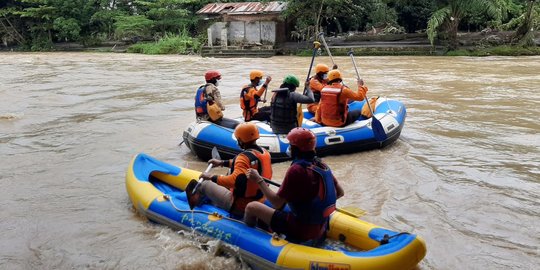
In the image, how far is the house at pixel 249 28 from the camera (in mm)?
22734

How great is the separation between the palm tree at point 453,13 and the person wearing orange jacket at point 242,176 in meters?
16.1

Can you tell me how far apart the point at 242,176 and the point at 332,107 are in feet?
9.96

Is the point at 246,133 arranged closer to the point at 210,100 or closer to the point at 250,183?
the point at 250,183

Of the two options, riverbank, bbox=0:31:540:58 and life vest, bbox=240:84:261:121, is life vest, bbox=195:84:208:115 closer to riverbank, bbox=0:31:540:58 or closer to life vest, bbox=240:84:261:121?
life vest, bbox=240:84:261:121

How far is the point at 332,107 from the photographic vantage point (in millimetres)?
6488

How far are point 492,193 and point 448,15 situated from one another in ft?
49.6

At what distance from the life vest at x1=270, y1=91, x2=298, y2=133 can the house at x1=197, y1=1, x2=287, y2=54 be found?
16746mm

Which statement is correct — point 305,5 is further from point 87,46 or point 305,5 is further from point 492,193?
point 492,193

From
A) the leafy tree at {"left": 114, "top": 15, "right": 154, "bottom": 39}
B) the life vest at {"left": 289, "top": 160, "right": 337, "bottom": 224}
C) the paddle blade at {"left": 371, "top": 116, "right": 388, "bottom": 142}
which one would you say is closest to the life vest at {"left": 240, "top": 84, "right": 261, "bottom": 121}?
the paddle blade at {"left": 371, "top": 116, "right": 388, "bottom": 142}

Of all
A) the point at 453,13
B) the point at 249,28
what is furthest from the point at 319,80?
the point at 249,28

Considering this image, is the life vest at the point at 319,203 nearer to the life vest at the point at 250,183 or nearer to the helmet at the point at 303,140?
the helmet at the point at 303,140

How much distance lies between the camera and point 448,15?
18.5 m

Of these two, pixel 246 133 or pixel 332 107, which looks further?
pixel 332 107

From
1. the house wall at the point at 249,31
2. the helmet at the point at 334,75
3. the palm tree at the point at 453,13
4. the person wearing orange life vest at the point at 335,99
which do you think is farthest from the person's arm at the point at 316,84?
the house wall at the point at 249,31
